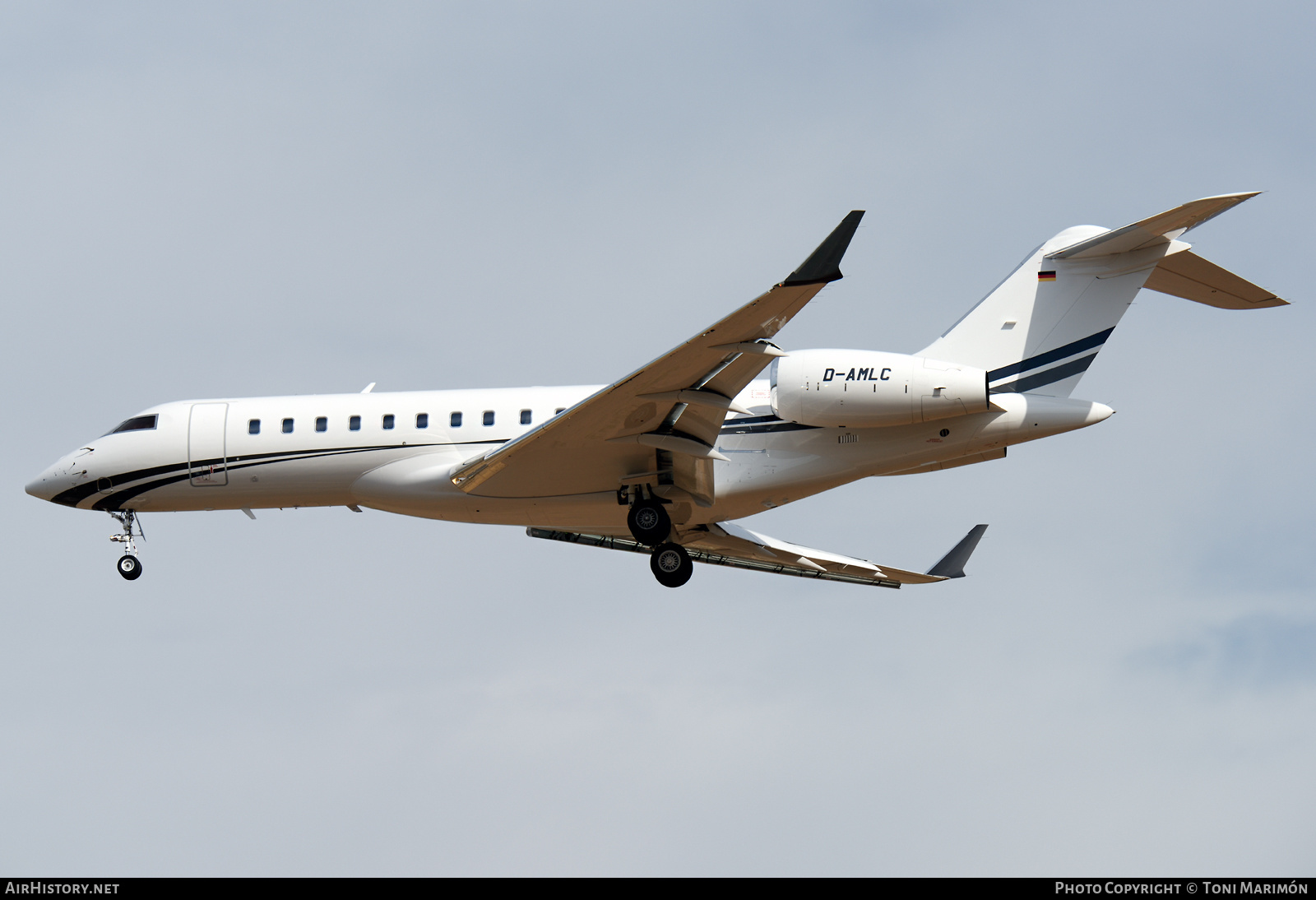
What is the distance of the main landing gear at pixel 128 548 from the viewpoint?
70.5 feet

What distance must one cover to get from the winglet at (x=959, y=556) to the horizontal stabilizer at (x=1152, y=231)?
5200 millimetres

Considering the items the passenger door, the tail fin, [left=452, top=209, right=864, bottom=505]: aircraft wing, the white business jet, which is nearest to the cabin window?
the white business jet

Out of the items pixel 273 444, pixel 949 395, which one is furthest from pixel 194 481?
pixel 949 395

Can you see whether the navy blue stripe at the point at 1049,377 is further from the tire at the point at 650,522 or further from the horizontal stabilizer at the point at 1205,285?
the tire at the point at 650,522

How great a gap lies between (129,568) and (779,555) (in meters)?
9.98

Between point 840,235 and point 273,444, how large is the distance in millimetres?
9535

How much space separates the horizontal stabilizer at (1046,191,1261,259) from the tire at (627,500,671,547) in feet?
20.6

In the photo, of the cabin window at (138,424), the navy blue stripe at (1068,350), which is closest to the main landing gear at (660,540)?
the navy blue stripe at (1068,350)

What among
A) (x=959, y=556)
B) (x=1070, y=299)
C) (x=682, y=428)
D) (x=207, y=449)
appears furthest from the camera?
(x=959, y=556)

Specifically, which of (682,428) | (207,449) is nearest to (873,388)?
(682,428)

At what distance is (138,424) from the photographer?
70.2 ft

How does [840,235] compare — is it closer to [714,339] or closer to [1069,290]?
[714,339]

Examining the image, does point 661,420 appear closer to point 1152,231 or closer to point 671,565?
point 671,565
